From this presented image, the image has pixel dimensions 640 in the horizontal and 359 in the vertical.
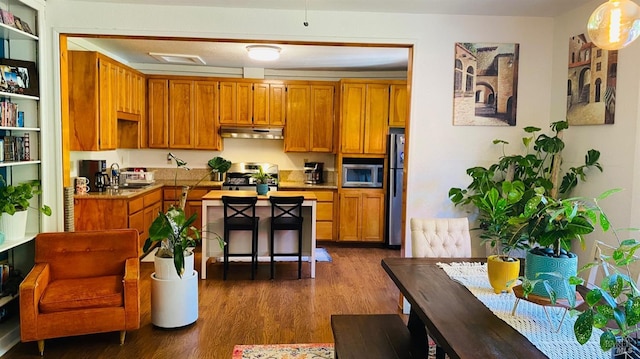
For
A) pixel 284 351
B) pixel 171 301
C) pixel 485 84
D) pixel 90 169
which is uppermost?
pixel 485 84

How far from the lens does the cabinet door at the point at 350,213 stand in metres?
6.41

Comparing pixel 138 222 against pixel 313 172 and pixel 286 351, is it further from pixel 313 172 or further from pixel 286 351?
pixel 286 351

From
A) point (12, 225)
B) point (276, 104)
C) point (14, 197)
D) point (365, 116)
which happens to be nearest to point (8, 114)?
point (14, 197)

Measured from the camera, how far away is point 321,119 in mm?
6676

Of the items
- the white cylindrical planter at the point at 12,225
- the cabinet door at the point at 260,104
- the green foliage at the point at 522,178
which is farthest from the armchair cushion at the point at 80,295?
the cabinet door at the point at 260,104

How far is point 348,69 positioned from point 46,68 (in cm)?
413

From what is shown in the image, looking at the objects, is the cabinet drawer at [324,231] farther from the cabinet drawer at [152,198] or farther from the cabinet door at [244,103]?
the cabinet drawer at [152,198]

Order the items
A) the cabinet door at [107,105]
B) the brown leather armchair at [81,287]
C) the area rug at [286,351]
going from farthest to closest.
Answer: the cabinet door at [107,105]
the area rug at [286,351]
the brown leather armchair at [81,287]

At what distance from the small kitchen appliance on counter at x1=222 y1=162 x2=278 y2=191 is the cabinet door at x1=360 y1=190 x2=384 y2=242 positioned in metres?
1.31

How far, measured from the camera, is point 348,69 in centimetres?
671

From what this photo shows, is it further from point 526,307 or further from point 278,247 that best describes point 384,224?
point 526,307

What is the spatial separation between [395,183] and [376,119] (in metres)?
0.93

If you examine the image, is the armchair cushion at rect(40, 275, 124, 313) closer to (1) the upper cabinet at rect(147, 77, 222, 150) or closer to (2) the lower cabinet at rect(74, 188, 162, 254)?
(2) the lower cabinet at rect(74, 188, 162, 254)

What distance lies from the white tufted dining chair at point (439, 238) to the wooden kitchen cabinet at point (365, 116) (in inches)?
130
